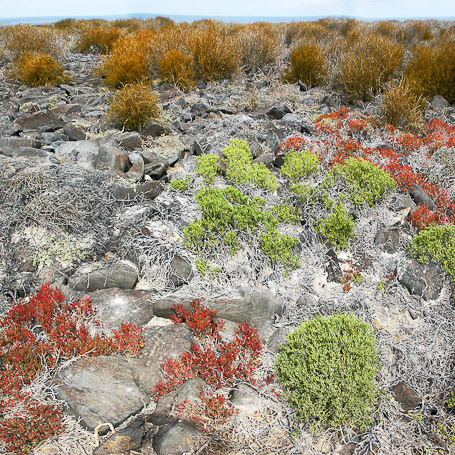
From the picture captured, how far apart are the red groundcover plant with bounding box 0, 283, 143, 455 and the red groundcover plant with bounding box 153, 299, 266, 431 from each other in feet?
1.29

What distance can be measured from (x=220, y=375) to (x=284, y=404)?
47cm

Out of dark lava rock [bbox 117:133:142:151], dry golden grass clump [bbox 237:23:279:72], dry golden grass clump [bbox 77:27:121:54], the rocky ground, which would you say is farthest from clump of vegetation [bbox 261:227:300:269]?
dry golden grass clump [bbox 77:27:121:54]

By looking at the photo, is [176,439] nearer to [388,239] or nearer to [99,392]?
[99,392]

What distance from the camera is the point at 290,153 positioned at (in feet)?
16.2

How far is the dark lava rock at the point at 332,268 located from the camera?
3559 mm

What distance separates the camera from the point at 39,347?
2752mm

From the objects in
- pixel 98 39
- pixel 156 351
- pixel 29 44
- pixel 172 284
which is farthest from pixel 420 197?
pixel 98 39

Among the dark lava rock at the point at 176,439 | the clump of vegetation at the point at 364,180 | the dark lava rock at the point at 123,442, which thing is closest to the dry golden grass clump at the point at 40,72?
the clump of vegetation at the point at 364,180

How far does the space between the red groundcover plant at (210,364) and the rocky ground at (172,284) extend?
0.07 metres

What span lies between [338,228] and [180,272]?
162 centimetres

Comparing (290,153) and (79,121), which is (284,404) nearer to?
(290,153)

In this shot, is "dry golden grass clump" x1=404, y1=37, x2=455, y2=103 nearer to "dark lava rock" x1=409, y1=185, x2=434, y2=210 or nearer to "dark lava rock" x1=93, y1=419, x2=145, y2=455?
"dark lava rock" x1=409, y1=185, x2=434, y2=210

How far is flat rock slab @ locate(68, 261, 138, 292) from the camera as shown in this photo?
11.7 ft

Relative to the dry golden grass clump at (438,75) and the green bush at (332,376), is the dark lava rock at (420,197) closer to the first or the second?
the green bush at (332,376)
